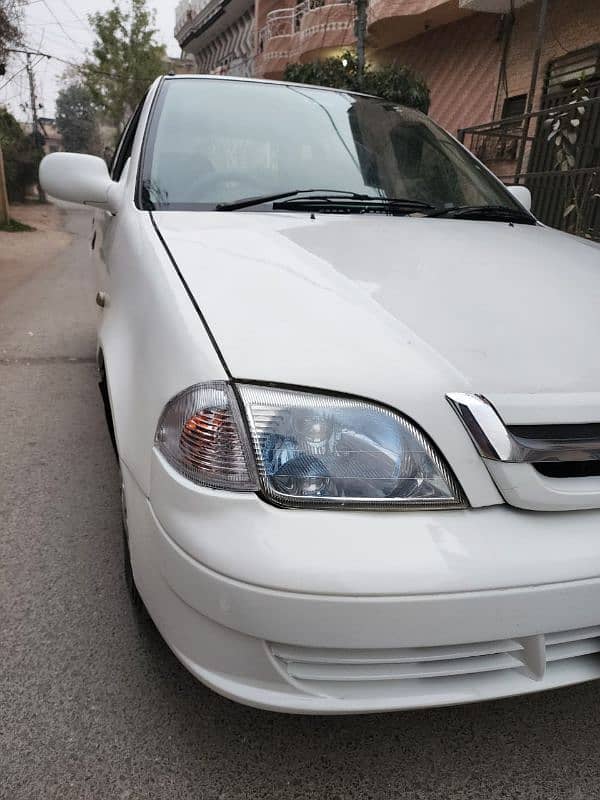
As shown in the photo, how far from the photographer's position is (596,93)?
6.12 m

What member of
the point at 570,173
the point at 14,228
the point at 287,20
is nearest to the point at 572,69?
the point at 570,173

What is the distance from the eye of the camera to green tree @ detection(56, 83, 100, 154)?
42.8 m

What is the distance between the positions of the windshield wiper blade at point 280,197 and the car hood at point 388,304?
68 mm

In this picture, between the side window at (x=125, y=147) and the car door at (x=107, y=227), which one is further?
the side window at (x=125, y=147)

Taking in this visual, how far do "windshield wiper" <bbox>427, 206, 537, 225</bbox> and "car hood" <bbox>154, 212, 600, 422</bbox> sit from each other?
0.88 feet

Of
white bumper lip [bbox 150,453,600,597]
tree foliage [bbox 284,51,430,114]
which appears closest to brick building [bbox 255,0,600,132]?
tree foliage [bbox 284,51,430,114]

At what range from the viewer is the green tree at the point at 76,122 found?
42.8 meters

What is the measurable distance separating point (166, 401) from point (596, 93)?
22.5ft

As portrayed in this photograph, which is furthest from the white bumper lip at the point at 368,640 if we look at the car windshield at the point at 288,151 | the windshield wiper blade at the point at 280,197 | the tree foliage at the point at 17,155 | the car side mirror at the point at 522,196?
the tree foliage at the point at 17,155

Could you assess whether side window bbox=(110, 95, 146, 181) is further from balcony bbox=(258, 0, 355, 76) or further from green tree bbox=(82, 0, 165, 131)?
green tree bbox=(82, 0, 165, 131)

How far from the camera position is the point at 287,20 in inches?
730

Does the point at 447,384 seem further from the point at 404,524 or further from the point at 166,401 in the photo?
the point at 166,401

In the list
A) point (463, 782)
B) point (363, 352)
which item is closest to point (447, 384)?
point (363, 352)

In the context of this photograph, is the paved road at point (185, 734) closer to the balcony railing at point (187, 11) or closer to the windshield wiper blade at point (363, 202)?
the windshield wiper blade at point (363, 202)
